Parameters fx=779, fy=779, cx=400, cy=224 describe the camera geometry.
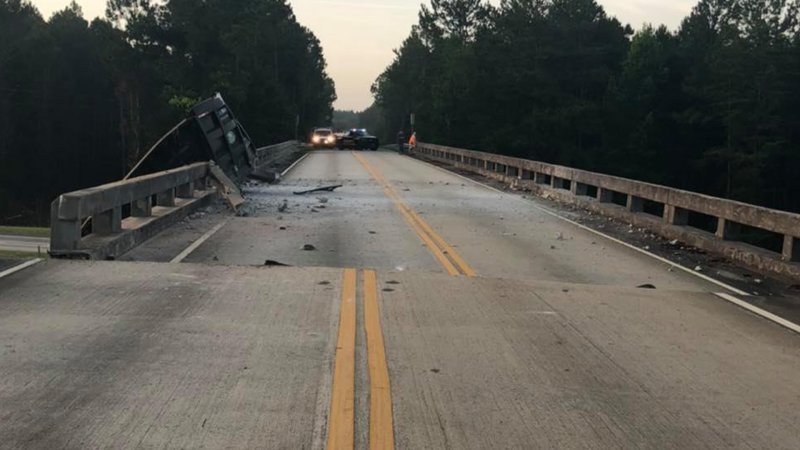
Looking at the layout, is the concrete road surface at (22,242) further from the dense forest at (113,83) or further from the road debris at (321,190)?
the dense forest at (113,83)

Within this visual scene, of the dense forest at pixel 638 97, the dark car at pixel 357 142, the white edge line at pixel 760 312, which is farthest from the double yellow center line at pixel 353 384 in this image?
the dark car at pixel 357 142

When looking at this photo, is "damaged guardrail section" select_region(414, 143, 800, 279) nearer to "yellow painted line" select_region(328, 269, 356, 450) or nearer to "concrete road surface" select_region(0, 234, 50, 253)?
"yellow painted line" select_region(328, 269, 356, 450)

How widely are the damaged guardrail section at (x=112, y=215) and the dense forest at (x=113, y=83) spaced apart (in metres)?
49.0

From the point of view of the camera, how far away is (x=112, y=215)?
10977 mm

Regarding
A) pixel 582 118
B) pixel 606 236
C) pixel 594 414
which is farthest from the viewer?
pixel 582 118

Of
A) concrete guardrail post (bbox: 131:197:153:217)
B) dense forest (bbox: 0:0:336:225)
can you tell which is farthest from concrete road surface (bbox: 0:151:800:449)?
dense forest (bbox: 0:0:336:225)

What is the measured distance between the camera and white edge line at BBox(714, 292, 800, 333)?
315 inches

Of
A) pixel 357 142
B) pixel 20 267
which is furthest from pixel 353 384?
pixel 357 142

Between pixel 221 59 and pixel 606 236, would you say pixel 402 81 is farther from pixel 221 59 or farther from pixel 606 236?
pixel 606 236

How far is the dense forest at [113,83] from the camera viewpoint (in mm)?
72562

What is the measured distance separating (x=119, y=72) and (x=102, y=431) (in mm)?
78518

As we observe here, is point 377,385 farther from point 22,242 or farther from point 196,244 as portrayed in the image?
point 22,242

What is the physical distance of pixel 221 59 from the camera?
74.8 metres

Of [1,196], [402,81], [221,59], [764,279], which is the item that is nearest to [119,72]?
[221,59]
